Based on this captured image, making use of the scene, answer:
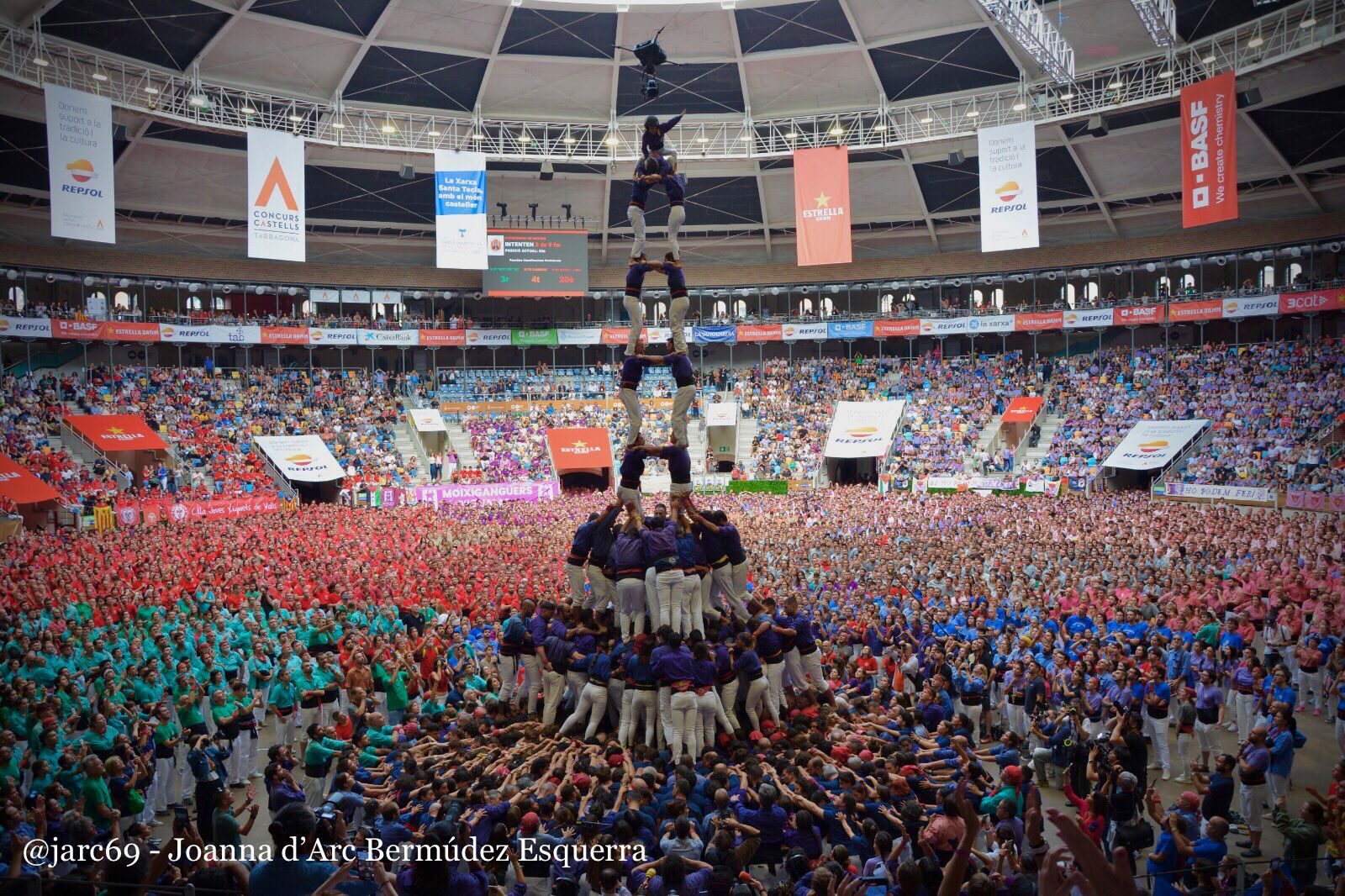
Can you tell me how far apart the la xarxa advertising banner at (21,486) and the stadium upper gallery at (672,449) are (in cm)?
21

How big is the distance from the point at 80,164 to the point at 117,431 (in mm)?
12787

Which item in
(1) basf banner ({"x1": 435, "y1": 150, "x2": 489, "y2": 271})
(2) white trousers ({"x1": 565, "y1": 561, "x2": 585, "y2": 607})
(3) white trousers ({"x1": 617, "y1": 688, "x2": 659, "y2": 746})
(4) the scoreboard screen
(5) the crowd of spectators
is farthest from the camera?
(4) the scoreboard screen

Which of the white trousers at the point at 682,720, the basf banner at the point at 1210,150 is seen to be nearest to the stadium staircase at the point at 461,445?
the basf banner at the point at 1210,150

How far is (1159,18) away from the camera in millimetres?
31328

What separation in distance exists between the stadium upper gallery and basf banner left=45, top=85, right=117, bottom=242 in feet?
0.47

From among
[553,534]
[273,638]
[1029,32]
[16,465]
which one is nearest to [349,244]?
[16,465]

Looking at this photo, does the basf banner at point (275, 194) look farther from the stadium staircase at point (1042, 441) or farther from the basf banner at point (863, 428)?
the stadium staircase at point (1042, 441)

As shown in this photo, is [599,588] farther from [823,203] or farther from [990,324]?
[990,324]

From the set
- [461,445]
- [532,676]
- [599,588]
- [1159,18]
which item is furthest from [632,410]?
[461,445]

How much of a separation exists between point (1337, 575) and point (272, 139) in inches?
1353

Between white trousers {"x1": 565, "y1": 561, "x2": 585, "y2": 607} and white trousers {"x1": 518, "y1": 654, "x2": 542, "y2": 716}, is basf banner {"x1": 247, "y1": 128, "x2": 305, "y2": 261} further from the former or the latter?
white trousers {"x1": 518, "y1": 654, "x2": 542, "y2": 716}

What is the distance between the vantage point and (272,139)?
3259 cm

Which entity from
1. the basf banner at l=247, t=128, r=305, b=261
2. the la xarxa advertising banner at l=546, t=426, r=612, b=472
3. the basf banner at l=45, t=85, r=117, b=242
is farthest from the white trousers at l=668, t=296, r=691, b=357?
the la xarxa advertising banner at l=546, t=426, r=612, b=472

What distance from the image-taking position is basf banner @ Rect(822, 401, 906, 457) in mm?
44188
